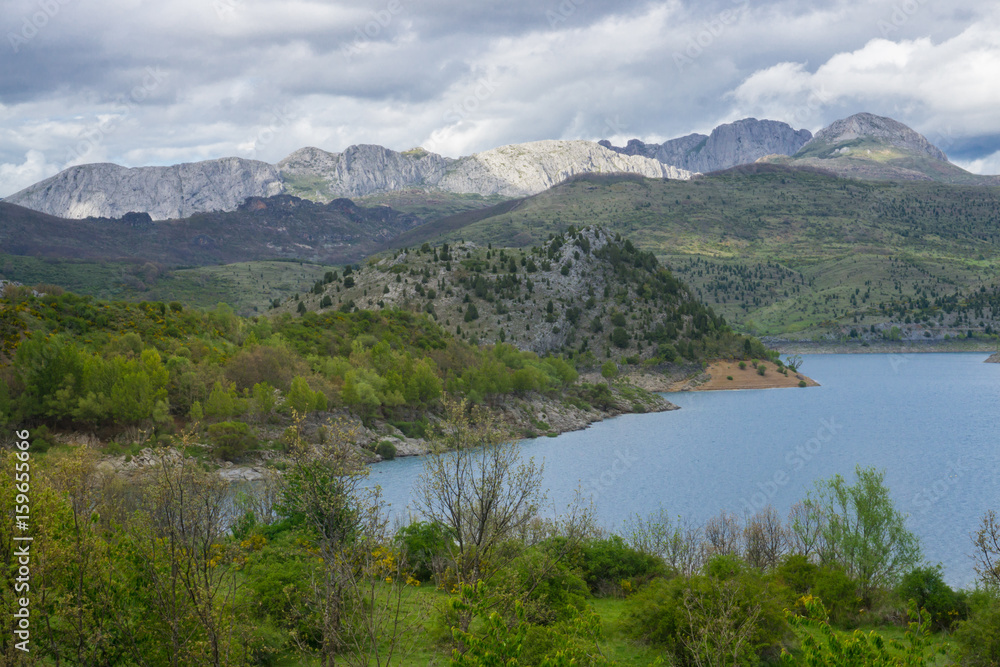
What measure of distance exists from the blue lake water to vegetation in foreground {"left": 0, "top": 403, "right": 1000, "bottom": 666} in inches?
453

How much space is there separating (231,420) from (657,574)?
43.3 meters

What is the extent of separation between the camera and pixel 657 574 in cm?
2736

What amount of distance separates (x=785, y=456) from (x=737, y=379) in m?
54.3

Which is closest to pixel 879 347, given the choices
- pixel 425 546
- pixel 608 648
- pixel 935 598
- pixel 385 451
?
pixel 385 451

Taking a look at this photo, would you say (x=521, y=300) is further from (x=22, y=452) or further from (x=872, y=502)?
(x=22, y=452)

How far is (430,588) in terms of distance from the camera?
87.1 feet

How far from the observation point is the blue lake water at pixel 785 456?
4750 centimetres

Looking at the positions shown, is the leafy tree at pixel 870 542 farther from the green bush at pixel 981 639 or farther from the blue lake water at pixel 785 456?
the green bush at pixel 981 639

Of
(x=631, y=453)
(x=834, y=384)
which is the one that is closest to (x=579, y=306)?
(x=834, y=384)

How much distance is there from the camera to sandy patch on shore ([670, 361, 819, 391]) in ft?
384

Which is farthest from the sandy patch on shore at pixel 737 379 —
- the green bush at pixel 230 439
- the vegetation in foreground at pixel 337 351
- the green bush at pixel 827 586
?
the green bush at pixel 827 586

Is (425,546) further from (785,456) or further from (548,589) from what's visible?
(785,456)

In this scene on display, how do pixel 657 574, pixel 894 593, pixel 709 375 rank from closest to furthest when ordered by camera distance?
pixel 894 593 → pixel 657 574 → pixel 709 375

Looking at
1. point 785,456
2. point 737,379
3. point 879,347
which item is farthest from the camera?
point 879,347
